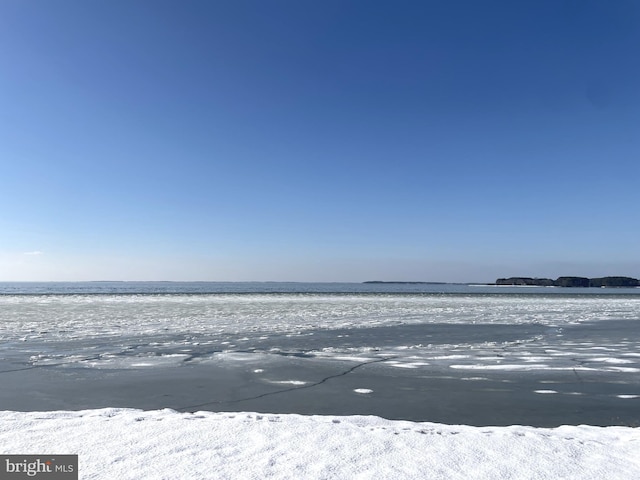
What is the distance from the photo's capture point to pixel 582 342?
1228 cm

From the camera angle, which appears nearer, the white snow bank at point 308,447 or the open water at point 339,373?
the white snow bank at point 308,447

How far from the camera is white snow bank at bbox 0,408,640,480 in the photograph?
3697 mm

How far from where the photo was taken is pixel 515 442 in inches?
172

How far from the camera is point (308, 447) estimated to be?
4.20 metres

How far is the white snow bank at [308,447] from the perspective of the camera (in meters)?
3.70

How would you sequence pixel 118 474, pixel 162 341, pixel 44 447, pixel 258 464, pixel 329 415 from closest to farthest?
pixel 118 474 → pixel 258 464 → pixel 44 447 → pixel 329 415 → pixel 162 341

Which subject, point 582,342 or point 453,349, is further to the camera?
point 582,342

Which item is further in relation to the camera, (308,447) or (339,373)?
(339,373)

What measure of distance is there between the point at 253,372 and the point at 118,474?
15.1ft

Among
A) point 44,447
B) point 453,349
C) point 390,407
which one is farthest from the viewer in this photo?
point 453,349

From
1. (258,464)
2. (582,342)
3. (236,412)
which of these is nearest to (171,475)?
(258,464)

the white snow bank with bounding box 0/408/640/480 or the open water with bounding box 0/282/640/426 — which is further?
the open water with bounding box 0/282/640/426

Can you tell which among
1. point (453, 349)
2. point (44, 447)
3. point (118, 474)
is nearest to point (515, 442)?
point (118, 474)

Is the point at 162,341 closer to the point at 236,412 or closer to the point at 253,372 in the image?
the point at 253,372
